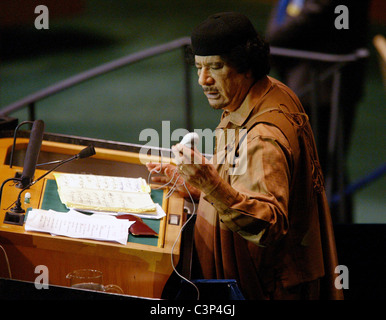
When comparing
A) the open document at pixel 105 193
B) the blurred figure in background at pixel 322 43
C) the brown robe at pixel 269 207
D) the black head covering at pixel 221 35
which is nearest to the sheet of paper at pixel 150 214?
the open document at pixel 105 193

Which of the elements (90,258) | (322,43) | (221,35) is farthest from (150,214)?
(322,43)

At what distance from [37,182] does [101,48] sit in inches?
299

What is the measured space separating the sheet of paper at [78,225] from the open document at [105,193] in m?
0.09

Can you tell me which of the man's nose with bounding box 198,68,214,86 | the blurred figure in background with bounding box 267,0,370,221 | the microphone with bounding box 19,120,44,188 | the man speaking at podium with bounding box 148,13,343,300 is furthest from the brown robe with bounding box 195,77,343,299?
the blurred figure in background with bounding box 267,0,370,221

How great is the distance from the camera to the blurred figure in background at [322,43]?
4324 mm

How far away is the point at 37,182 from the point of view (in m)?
2.62

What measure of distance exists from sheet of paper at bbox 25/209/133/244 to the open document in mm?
88

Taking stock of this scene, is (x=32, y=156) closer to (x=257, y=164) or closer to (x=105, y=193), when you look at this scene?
(x=105, y=193)

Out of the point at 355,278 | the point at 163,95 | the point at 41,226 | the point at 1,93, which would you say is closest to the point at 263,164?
the point at 41,226

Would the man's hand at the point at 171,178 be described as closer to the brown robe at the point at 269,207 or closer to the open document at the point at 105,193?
the open document at the point at 105,193

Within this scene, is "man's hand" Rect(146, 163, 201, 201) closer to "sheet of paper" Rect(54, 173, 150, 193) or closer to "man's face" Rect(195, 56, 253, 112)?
"sheet of paper" Rect(54, 173, 150, 193)

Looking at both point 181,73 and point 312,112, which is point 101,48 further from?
point 312,112

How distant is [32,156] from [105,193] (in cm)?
34

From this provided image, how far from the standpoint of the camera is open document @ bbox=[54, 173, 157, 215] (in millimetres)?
2447
